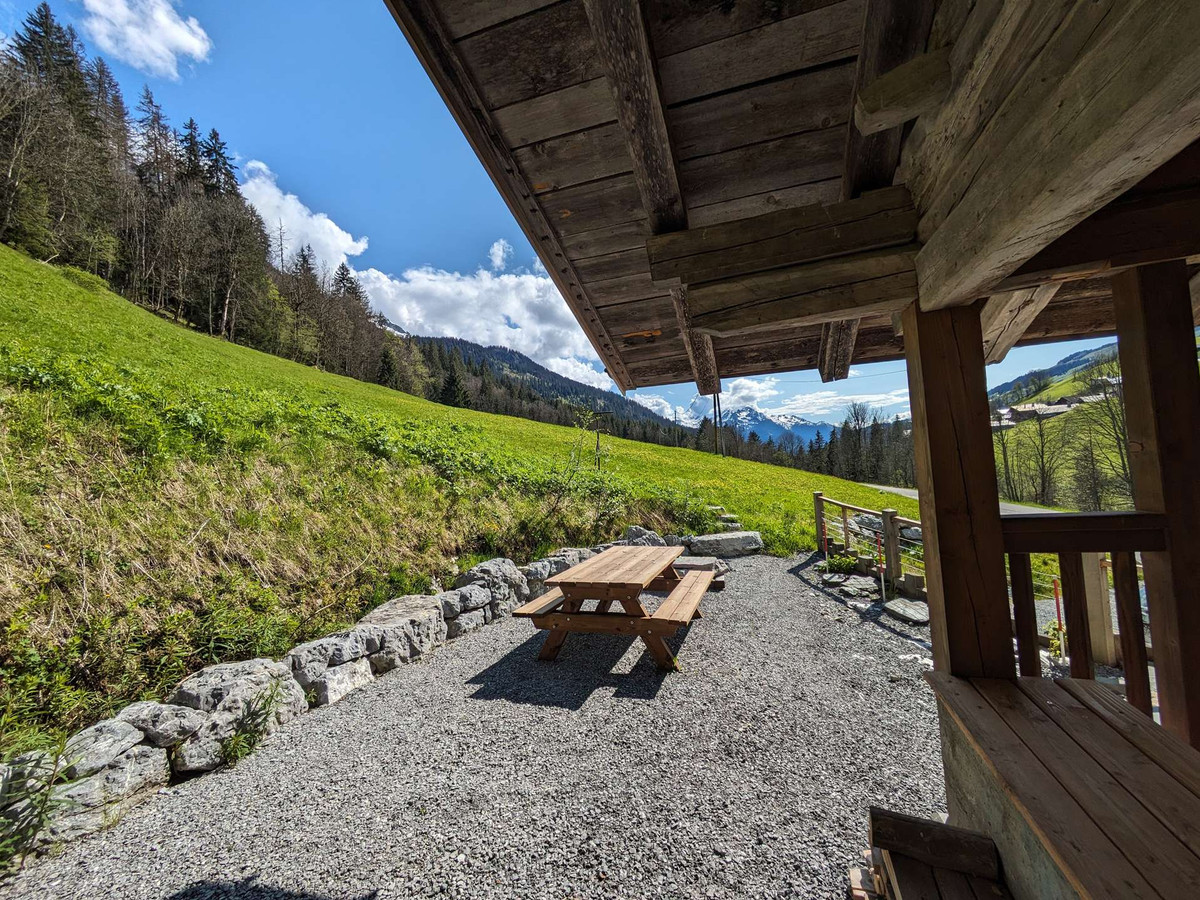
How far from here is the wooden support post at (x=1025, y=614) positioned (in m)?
1.95

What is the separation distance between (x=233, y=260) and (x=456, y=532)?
1564 inches

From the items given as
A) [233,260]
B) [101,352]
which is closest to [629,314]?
[101,352]

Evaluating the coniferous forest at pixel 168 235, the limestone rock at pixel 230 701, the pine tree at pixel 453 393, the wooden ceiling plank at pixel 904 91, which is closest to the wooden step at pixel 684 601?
the limestone rock at pixel 230 701

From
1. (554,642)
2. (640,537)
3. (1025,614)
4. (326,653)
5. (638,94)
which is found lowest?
(554,642)

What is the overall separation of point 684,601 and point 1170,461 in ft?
12.8

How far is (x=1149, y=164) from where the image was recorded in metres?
0.95

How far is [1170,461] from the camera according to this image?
1916mm

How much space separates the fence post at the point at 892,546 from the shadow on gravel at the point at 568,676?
13.9 feet

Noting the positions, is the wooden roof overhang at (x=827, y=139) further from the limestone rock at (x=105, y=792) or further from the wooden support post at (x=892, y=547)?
the wooden support post at (x=892, y=547)

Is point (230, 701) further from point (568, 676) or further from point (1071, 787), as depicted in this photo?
point (1071, 787)

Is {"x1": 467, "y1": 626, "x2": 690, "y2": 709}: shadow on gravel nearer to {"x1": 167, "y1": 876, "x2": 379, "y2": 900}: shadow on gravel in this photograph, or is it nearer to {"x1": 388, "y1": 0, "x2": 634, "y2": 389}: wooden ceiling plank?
{"x1": 167, "y1": 876, "x2": 379, "y2": 900}: shadow on gravel

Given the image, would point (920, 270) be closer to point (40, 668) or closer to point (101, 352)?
point (40, 668)

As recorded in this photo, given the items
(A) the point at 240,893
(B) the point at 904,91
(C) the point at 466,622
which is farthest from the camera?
(C) the point at 466,622

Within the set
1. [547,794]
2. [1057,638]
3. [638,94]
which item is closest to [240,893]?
[547,794]
